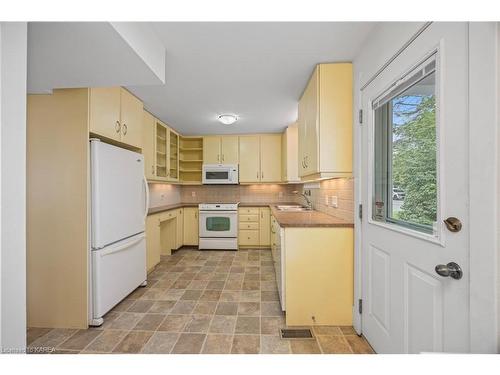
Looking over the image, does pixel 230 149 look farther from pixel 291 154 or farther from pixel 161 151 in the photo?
pixel 161 151

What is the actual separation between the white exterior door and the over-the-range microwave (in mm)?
3038

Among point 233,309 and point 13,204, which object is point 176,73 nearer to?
point 13,204

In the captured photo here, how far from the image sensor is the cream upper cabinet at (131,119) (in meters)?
2.32

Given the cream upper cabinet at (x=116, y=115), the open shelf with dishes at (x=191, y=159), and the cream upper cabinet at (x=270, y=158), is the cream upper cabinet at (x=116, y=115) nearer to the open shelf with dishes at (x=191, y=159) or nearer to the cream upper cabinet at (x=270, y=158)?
the open shelf with dishes at (x=191, y=159)

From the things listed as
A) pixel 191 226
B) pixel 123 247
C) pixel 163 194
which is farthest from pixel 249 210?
pixel 123 247

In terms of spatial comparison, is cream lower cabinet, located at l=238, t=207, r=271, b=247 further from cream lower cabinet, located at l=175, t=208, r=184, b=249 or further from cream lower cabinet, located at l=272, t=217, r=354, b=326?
cream lower cabinet, located at l=272, t=217, r=354, b=326

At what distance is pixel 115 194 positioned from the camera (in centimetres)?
213

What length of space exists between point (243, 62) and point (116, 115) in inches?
55.3

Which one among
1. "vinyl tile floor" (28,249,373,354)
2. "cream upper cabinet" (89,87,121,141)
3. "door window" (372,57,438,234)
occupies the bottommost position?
"vinyl tile floor" (28,249,373,354)

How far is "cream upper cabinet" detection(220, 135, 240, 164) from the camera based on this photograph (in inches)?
178

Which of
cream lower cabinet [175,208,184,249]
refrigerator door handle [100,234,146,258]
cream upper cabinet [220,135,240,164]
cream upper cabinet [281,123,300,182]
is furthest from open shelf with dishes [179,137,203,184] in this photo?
refrigerator door handle [100,234,146,258]

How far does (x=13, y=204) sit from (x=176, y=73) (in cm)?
174

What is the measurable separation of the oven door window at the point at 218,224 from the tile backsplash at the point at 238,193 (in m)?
0.72

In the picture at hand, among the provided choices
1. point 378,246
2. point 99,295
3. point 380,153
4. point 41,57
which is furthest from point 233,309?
point 41,57
